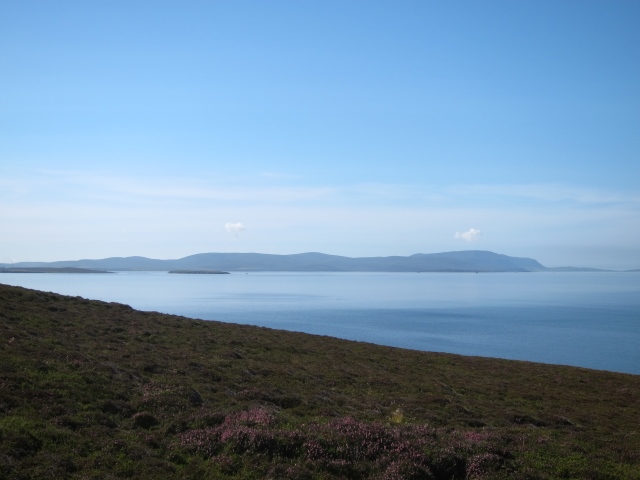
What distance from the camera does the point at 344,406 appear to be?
64.0ft

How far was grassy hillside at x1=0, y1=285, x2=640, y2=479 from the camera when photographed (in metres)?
11.5

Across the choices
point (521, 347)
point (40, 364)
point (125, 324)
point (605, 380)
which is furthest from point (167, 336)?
point (521, 347)

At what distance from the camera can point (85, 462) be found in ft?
35.4

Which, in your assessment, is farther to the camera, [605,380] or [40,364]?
[605,380]

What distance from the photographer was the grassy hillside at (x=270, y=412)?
37.7 feet

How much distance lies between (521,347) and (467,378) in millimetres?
Answer: 41914

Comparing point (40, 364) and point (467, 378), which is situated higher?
point (40, 364)

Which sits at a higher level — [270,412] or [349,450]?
[349,450]

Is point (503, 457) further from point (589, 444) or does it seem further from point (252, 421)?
point (252, 421)

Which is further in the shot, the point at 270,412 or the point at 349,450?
the point at 270,412

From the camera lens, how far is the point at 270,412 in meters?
15.9

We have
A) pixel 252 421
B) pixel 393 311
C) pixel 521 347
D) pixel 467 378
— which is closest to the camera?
pixel 252 421

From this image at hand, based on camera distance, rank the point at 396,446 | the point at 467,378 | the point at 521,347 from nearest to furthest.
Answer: the point at 396,446 → the point at 467,378 → the point at 521,347

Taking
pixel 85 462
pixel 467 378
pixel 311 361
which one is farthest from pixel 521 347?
pixel 85 462
